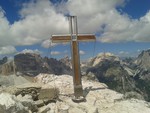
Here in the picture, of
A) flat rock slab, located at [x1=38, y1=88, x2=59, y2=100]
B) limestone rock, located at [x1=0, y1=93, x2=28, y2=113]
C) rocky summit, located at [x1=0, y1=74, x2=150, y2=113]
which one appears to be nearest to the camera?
limestone rock, located at [x1=0, y1=93, x2=28, y2=113]

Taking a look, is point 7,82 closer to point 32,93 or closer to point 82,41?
point 32,93

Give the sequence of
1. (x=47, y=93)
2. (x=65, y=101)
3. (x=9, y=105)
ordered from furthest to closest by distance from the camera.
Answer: (x=65, y=101)
(x=47, y=93)
(x=9, y=105)

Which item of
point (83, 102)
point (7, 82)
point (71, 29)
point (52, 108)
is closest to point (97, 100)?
point (83, 102)

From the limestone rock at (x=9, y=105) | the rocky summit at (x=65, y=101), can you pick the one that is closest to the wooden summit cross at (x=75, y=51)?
the rocky summit at (x=65, y=101)

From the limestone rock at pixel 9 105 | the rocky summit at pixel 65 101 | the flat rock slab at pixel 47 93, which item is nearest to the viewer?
the limestone rock at pixel 9 105

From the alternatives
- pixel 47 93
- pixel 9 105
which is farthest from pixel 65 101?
pixel 9 105

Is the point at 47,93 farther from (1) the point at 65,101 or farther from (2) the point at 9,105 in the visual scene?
(2) the point at 9,105

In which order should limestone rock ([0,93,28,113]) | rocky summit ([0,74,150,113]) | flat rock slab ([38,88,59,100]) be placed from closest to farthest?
limestone rock ([0,93,28,113])
rocky summit ([0,74,150,113])
flat rock slab ([38,88,59,100])

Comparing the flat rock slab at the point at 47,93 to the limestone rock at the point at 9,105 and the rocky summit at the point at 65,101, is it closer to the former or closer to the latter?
the rocky summit at the point at 65,101

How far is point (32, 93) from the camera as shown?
20.4 meters

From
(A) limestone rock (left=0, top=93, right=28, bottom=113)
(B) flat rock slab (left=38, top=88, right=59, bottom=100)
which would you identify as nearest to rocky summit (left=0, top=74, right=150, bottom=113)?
(B) flat rock slab (left=38, top=88, right=59, bottom=100)

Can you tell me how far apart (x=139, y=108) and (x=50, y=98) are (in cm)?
611

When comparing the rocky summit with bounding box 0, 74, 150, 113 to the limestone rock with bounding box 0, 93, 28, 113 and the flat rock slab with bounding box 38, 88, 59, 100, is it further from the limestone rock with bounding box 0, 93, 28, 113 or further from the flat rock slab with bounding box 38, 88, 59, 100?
the limestone rock with bounding box 0, 93, 28, 113

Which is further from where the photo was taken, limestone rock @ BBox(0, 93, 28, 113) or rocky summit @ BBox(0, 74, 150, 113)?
rocky summit @ BBox(0, 74, 150, 113)
